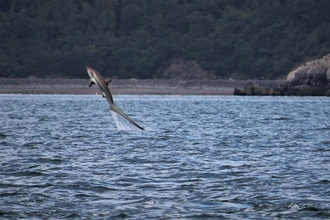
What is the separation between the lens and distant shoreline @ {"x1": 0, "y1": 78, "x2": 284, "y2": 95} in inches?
7229

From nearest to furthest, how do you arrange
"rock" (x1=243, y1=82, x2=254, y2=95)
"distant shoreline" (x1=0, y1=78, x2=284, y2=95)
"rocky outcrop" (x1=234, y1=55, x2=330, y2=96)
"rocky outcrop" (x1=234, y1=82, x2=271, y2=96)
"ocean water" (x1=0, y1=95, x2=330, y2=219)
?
"ocean water" (x1=0, y1=95, x2=330, y2=219) → "rocky outcrop" (x1=234, y1=55, x2=330, y2=96) → "rocky outcrop" (x1=234, y1=82, x2=271, y2=96) → "rock" (x1=243, y1=82, x2=254, y2=95) → "distant shoreline" (x1=0, y1=78, x2=284, y2=95)

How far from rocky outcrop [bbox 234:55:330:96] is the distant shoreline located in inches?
643

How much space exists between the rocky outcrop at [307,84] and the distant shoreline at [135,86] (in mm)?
16342

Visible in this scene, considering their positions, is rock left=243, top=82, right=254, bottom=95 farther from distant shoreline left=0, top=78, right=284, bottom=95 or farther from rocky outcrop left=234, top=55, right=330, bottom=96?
distant shoreline left=0, top=78, right=284, bottom=95

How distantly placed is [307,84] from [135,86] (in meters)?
42.5

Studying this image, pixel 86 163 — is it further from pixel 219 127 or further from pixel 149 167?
pixel 219 127

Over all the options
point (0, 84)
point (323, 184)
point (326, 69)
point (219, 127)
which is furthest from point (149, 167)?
point (0, 84)

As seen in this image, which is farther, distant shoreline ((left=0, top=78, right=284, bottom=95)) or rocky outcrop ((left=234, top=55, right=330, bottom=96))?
distant shoreline ((left=0, top=78, right=284, bottom=95))

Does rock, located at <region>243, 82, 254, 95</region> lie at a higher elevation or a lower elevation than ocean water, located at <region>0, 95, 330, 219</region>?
lower

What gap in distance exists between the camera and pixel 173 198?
2155cm

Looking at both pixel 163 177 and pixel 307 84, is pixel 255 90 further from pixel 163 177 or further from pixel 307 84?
pixel 163 177

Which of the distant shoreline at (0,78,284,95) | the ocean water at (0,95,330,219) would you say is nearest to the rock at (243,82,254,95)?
the distant shoreline at (0,78,284,95)

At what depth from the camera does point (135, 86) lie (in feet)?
623

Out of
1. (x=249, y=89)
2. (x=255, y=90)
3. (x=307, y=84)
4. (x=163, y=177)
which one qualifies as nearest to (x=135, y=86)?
(x=249, y=89)
